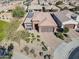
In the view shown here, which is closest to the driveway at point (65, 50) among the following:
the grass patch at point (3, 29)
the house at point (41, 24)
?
the house at point (41, 24)

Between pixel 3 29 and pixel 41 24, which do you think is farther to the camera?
pixel 3 29

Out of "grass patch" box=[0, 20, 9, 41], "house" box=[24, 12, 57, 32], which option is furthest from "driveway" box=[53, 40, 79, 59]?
"grass patch" box=[0, 20, 9, 41]

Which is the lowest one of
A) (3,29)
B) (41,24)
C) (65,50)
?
(65,50)

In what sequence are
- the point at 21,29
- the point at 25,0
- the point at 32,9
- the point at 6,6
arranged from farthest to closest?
the point at 25,0, the point at 6,6, the point at 32,9, the point at 21,29

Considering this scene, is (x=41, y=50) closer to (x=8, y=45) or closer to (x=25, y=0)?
(x=8, y=45)

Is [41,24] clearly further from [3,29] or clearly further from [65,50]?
[3,29]

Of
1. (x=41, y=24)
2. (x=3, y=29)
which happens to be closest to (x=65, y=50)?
(x=41, y=24)

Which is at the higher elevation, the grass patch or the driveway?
the grass patch

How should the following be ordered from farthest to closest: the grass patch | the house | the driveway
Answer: the house, the grass patch, the driveway

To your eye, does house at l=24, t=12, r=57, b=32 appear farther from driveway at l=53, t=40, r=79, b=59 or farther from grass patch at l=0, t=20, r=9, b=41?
driveway at l=53, t=40, r=79, b=59

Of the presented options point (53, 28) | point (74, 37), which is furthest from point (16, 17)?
point (74, 37)

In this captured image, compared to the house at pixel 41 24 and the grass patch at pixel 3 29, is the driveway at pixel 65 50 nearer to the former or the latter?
the house at pixel 41 24
